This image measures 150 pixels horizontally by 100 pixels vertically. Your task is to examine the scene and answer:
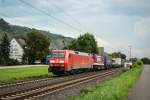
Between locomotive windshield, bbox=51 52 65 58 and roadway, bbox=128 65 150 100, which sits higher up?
locomotive windshield, bbox=51 52 65 58

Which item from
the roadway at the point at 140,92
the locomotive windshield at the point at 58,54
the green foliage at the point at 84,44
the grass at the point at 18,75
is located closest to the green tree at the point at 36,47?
the green foliage at the point at 84,44

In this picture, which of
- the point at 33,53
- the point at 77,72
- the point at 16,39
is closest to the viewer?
the point at 77,72

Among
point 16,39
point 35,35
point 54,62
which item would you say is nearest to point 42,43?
point 35,35

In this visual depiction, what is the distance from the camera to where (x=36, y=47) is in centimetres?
12588

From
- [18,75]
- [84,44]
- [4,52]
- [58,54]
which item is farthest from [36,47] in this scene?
[18,75]

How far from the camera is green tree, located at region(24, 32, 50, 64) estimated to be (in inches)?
4803

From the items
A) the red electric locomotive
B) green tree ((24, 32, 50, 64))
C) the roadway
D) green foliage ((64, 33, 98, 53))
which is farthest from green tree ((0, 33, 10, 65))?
the roadway

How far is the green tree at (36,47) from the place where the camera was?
122m

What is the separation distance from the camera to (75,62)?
4766 cm

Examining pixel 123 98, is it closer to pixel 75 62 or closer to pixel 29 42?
pixel 75 62

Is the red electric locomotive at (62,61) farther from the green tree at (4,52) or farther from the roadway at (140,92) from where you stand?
the green tree at (4,52)

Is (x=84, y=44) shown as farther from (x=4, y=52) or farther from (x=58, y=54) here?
(x=58, y=54)

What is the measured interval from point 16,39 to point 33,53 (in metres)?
39.5

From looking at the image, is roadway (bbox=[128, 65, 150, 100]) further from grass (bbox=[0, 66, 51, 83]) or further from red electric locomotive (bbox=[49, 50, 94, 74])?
red electric locomotive (bbox=[49, 50, 94, 74])
